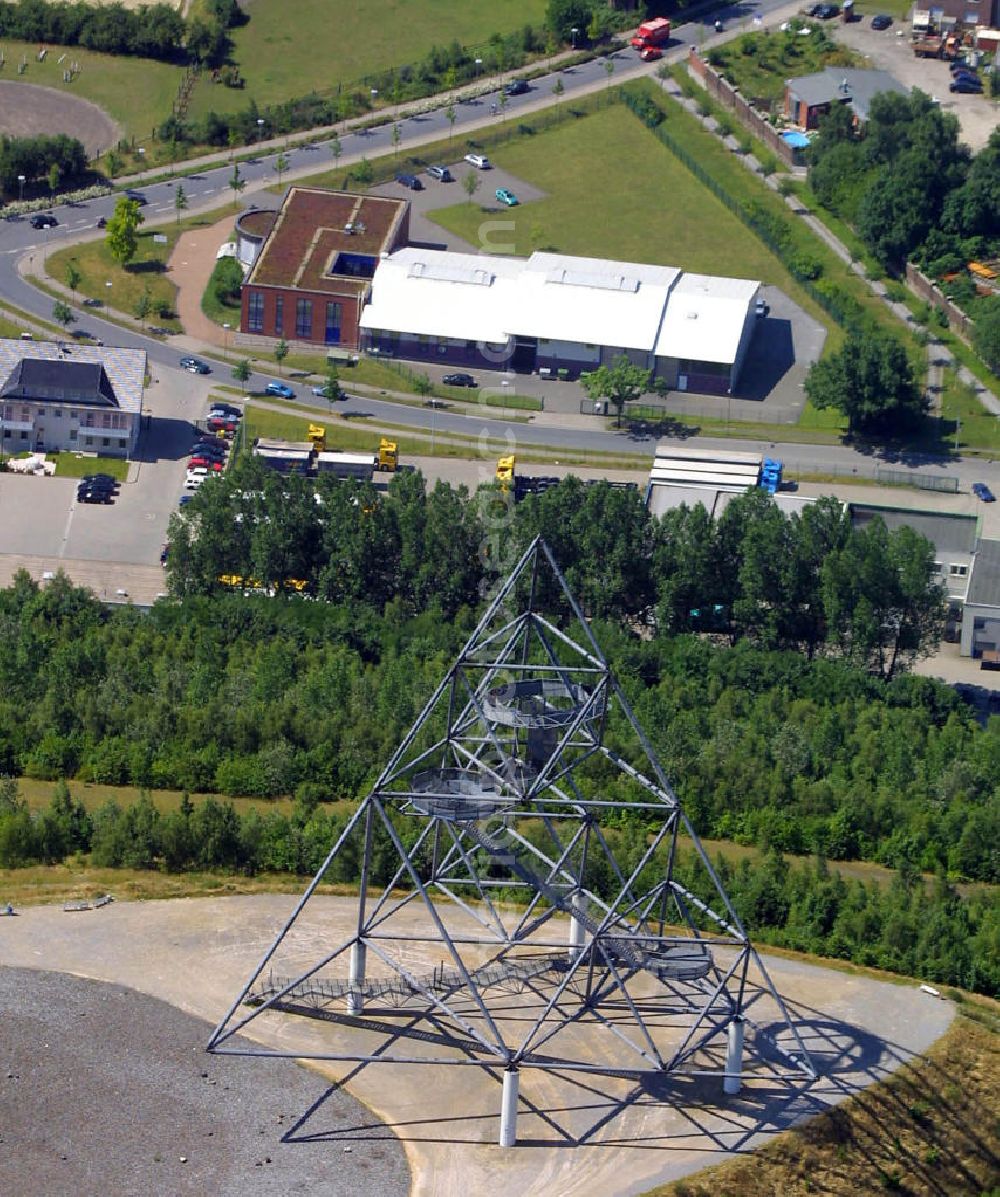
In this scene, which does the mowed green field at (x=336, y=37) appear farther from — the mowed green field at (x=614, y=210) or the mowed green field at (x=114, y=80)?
the mowed green field at (x=614, y=210)

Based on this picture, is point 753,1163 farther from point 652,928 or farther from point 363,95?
point 363,95

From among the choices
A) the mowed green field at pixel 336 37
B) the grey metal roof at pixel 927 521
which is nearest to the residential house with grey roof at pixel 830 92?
the mowed green field at pixel 336 37

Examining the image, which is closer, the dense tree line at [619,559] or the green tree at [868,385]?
the dense tree line at [619,559]

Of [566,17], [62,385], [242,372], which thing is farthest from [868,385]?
[566,17]

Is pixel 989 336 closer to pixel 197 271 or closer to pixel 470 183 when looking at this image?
pixel 470 183

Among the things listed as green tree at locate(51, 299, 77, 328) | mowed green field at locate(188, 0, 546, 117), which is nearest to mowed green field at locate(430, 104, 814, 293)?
mowed green field at locate(188, 0, 546, 117)
